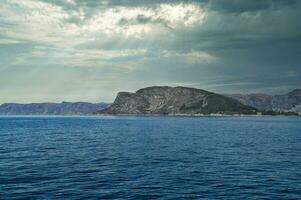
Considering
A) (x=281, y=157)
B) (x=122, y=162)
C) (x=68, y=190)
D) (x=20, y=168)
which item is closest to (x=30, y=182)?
(x=68, y=190)

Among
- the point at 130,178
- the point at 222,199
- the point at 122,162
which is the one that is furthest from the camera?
the point at 122,162

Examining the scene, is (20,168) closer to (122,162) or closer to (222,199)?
(122,162)

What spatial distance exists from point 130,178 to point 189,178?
8.71 meters

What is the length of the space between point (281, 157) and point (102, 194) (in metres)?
47.3

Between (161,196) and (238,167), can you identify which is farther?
(238,167)

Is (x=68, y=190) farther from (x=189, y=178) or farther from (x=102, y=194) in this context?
(x=189, y=178)

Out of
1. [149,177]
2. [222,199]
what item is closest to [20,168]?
[149,177]

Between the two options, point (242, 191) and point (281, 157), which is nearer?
point (242, 191)

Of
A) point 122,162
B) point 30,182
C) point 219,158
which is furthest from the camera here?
point 219,158

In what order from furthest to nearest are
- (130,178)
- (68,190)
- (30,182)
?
1. (130,178)
2. (30,182)
3. (68,190)

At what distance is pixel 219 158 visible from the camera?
68.6 meters

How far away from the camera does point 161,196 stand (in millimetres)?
38156

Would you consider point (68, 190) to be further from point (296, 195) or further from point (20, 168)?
point (296, 195)

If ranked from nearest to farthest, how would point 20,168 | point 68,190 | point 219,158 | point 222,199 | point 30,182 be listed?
point 222,199
point 68,190
point 30,182
point 20,168
point 219,158
